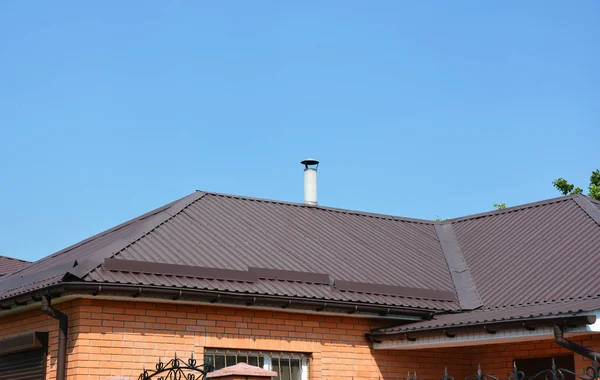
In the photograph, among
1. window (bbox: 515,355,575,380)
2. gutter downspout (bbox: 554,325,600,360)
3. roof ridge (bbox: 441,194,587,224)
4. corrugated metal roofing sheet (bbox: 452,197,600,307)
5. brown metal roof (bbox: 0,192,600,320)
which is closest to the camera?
gutter downspout (bbox: 554,325,600,360)

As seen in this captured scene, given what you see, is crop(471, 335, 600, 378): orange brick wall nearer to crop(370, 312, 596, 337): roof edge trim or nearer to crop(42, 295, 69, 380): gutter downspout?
crop(370, 312, 596, 337): roof edge trim

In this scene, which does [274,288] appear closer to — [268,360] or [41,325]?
[268,360]

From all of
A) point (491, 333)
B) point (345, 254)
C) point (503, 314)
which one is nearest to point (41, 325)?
point (345, 254)

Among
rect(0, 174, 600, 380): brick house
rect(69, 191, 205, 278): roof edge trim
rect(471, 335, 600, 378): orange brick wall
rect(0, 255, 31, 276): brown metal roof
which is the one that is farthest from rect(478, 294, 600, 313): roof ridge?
rect(0, 255, 31, 276): brown metal roof

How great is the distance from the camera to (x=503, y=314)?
39.8 feet

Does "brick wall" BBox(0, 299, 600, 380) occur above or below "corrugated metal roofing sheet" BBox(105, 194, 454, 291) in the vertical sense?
below

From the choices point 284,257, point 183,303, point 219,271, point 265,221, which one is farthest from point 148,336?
point 265,221

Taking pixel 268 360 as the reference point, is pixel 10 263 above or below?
above

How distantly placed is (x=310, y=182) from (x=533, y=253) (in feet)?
15.3

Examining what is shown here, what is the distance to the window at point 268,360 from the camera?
39.5 feet

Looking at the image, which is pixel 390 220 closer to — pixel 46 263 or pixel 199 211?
pixel 199 211

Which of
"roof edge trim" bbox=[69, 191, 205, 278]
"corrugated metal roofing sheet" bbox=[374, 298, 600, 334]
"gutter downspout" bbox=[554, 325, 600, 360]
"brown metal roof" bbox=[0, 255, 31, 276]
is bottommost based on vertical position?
"gutter downspout" bbox=[554, 325, 600, 360]

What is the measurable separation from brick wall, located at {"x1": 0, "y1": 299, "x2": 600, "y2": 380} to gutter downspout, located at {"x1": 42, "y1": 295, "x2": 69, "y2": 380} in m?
0.08

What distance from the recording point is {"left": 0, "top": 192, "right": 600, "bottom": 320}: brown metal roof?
484 inches
